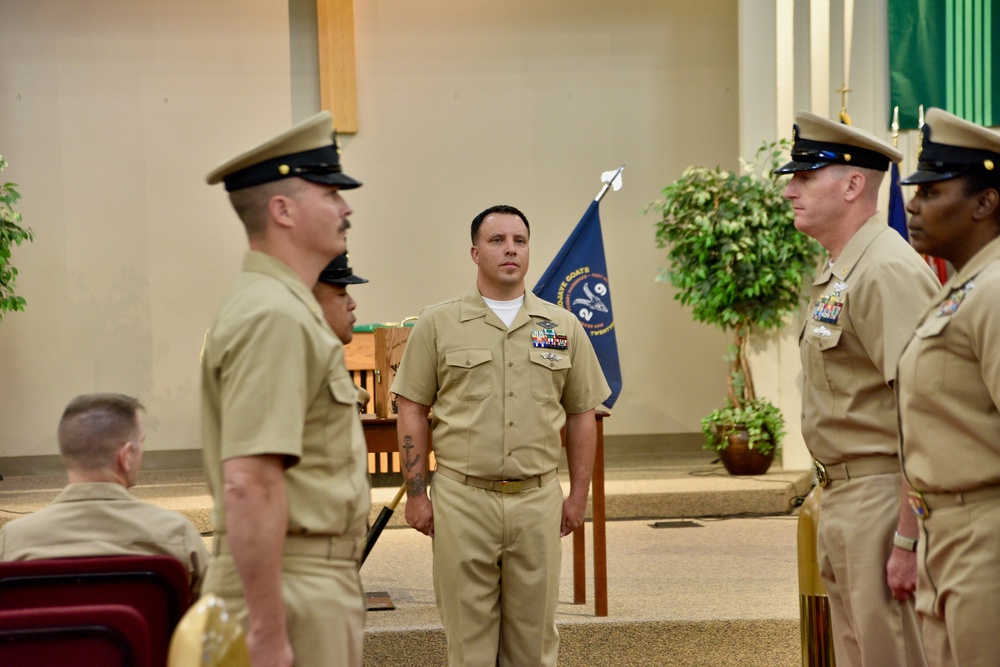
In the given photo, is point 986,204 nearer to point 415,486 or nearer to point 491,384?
point 491,384

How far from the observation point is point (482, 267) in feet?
10.8

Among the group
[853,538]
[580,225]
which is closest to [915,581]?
[853,538]

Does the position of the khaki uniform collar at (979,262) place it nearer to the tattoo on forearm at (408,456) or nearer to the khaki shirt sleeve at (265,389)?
the khaki shirt sleeve at (265,389)

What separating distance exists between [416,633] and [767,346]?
388 cm

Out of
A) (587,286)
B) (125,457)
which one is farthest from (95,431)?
(587,286)

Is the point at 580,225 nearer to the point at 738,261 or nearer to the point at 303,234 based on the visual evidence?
the point at 738,261

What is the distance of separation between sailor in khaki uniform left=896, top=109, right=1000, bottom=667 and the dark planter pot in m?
4.51

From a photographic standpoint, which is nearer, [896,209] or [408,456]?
[408,456]

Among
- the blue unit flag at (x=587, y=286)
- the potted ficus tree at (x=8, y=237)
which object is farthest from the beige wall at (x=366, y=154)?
the blue unit flag at (x=587, y=286)

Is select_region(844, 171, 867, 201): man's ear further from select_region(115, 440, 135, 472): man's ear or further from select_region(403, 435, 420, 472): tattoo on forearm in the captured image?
select_region(115, 440, 135, 472): man's ear

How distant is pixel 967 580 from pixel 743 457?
473 centimetres

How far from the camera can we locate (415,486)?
10.5 ft

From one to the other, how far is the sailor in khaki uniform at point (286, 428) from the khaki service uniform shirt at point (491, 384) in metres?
1.28

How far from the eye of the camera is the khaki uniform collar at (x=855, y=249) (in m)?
2.57
